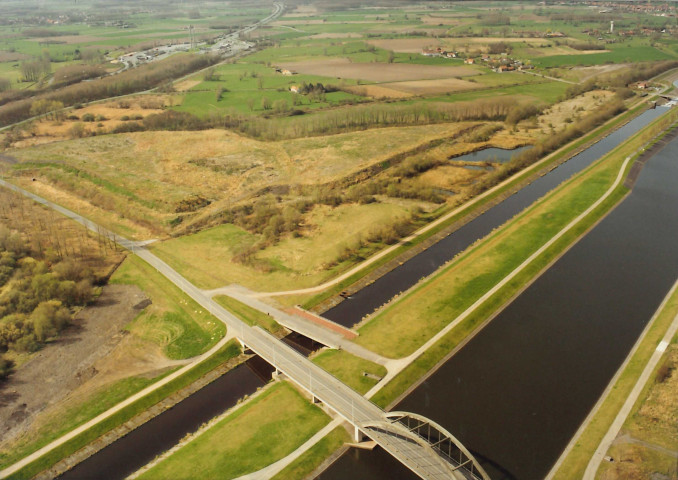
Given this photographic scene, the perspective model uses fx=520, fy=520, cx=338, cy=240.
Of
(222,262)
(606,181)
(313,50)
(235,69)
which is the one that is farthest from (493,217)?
(313,50)

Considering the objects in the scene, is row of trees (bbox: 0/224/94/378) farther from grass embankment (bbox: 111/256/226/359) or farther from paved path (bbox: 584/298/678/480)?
paved path (bbox: 584/298/678/480)

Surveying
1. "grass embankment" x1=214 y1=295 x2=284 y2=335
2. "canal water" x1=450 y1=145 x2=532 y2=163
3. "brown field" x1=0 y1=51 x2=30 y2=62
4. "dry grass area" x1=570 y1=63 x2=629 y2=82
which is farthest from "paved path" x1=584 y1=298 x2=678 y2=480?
"brown field" x1=0 y1=51 x2=30 y2=62

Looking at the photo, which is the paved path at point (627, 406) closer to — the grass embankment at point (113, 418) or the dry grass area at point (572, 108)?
the grass embankment at point (113, 418)

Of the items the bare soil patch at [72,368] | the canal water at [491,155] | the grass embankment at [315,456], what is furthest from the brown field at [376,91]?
the grass embankment at [315,456]

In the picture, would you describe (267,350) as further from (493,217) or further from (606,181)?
(606,181)

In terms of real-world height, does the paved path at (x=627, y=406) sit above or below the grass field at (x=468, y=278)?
below

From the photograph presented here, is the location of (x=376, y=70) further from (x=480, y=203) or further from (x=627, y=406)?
(x=627, y=406)
